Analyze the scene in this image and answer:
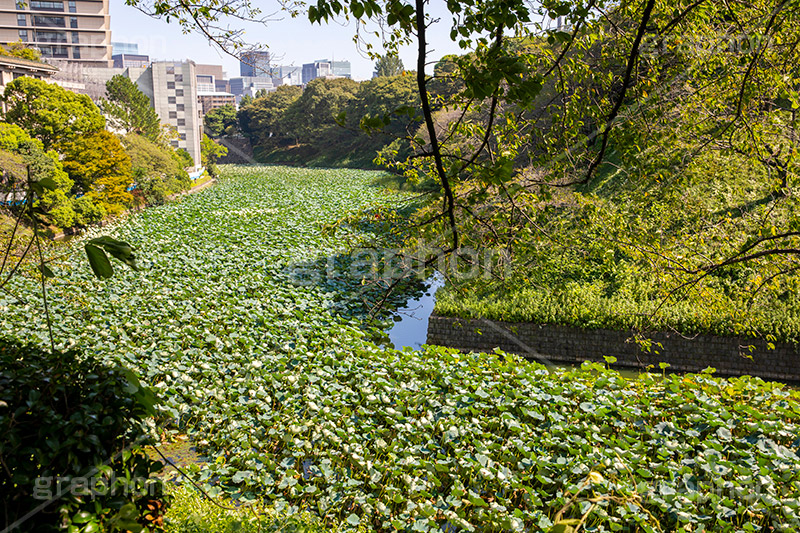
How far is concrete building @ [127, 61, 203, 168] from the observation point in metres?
36.0

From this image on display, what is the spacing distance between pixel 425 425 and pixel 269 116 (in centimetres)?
4830

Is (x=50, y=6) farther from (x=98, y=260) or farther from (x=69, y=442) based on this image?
(x=98, y=260)

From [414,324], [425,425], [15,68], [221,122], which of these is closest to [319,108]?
[221,122]

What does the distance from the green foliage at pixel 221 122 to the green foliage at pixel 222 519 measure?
179ft

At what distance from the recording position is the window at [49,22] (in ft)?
160

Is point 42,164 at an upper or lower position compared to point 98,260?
upper

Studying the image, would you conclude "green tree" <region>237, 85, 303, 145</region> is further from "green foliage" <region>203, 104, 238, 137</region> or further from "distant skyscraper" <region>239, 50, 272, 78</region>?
"distant skyscraper" <region>239, 50, 272, 78</region>

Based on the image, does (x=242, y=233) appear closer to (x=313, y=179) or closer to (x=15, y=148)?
(x=15, y=148)

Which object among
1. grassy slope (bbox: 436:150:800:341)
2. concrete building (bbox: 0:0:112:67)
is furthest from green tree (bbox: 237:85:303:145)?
grassy slope (bbox: 436:150:800:341)

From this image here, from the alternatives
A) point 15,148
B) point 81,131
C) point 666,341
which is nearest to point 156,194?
point 81,131

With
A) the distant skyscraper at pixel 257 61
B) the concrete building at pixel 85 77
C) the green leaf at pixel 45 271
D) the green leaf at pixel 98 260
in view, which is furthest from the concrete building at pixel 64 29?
the green leaf at pixel 98 260

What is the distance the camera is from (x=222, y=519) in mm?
2852

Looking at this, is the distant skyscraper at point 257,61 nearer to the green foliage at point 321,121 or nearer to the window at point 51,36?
the green foliage at point 321,121

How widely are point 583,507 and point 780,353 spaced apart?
15.7 feet
